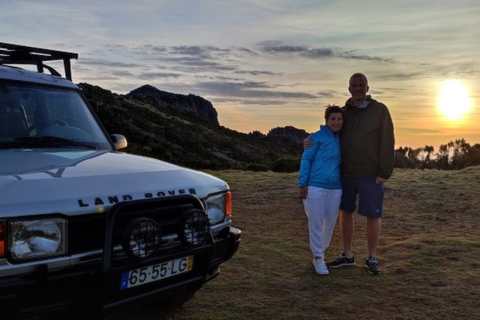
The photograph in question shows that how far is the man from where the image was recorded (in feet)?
16.2

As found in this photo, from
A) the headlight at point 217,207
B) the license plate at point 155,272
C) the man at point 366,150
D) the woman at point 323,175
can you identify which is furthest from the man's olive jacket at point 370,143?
the license plate at point 155,272

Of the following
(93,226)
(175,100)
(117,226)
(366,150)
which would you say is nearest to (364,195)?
(366,150)

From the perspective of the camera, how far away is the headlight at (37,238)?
2.54 m

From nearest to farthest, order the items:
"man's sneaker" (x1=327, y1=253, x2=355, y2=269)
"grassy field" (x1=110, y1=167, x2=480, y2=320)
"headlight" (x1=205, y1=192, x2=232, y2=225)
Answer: "headlight" (x1=205, y1=192, x2=232, y2=225)
"grassy field" (x1=110, y1=167, x2=480, y2=320)
"man's sneaker" (x1=327, y1=253, x2=355, y2=269)

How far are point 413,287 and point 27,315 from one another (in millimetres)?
3682

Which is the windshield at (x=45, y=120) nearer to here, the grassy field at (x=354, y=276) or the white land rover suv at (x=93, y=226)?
the white land rover suv at (x=93, y=226)

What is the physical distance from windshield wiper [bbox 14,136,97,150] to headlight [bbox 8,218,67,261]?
1347 millimetres

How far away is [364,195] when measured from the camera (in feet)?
16.6

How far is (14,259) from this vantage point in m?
2.54

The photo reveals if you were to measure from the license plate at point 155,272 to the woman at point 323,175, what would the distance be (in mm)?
2106

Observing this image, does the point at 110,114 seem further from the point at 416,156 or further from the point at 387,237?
the point at 387,237

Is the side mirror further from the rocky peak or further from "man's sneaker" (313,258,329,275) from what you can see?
the rocky peak

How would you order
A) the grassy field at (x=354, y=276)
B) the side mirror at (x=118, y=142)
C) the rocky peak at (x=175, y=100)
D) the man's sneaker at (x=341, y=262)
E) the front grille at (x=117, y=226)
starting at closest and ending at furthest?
the front grille at (x=117, y=226) → the grassy field at (x=354, y=276) → the side mirror at (x=118, y=142) → the man's sneaker at (x=341, y=262) → the rocky peak at (x=175, y=100)

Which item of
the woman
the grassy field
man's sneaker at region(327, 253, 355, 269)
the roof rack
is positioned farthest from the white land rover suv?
man's sneaker at region(327, 253, 355, 269)
